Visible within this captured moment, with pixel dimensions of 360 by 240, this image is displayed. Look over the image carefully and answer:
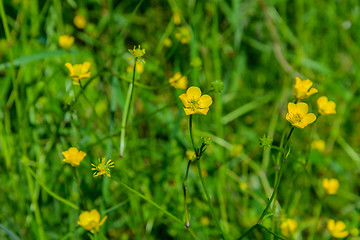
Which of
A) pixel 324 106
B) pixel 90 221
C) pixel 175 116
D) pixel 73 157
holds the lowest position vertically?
pixel 175 116

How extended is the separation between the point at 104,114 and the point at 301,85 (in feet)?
2.85

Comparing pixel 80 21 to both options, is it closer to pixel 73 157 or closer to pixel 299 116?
pixel 73 157

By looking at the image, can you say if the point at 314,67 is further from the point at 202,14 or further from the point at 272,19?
the point at 202,14

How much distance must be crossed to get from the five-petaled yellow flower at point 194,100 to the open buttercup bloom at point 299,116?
0.18 meters

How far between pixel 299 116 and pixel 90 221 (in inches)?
20.8

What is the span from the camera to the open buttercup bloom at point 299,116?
78 centimetres

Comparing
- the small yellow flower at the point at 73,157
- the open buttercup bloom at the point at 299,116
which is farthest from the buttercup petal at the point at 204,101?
the small yellow flower at the point at 73,157

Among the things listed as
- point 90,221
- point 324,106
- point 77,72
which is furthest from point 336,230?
point 77,72

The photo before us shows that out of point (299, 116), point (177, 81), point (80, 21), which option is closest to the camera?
point (299, 116)

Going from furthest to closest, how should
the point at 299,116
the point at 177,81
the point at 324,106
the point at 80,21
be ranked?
the point at 80,21
the point at 177,81
the point at 324,106
the point at 299,116

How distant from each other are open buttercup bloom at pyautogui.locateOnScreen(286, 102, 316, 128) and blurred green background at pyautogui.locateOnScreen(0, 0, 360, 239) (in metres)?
0.19

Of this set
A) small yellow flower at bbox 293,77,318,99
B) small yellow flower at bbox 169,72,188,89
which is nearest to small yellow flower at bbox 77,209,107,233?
small yellow flower at bbox 169,72,188,89

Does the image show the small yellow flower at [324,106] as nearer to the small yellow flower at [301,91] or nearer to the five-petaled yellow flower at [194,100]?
the small yellow flower at [301,91]

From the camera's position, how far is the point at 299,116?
81 cm
